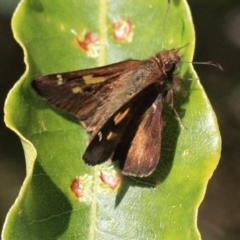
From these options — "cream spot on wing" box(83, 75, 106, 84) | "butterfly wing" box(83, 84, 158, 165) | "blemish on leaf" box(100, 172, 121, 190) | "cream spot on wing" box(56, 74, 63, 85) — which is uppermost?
"cream spot on wing" box(56, 74, 63, 85)

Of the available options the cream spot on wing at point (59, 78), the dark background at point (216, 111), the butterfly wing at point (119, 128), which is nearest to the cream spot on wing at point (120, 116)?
the butterfly wing at point (119, 128)

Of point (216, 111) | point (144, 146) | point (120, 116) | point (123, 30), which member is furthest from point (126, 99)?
point (216, 111)

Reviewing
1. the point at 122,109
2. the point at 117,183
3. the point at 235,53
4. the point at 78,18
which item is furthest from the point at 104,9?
the point at 235,53

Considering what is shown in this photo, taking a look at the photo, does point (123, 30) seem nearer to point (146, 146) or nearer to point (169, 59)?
point (169, 59)

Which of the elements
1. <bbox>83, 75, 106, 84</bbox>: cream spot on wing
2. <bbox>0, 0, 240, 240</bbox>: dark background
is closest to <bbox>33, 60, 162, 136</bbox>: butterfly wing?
<bbox>83, 75, 106, 84</bbox>: cream spot on wing

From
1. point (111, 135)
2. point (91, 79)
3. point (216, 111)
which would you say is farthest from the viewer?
point (216, 111)

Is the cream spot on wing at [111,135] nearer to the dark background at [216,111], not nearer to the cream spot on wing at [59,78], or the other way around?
the cream spot on wing at [59,78]

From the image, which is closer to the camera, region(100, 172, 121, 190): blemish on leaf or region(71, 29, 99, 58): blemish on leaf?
region(100, 172, 121, 190): blemish on leaf

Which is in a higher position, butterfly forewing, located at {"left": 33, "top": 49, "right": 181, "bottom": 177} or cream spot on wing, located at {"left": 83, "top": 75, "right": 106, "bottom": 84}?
cream spot on wing, located at {"left": 83, "top": 75, "right": 106, "bottom": 84}

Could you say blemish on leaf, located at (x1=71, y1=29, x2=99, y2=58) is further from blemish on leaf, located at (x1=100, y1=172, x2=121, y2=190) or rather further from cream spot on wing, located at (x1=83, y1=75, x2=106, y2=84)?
blemish on leaf, located at (x1=100, y1=172, x2=121, y2=190)
